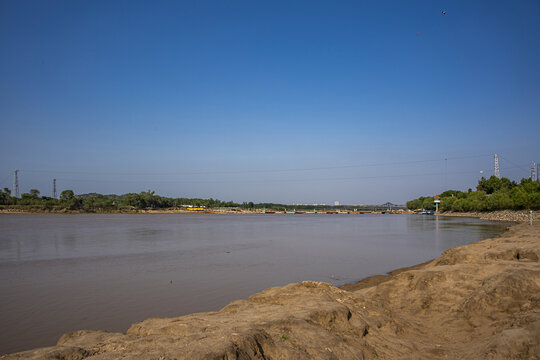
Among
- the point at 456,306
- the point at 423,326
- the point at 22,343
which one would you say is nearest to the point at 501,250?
the point at 456,306

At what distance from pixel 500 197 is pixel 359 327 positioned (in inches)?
4144

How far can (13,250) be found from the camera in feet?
79.0

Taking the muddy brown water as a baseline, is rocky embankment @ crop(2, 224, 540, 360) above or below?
above

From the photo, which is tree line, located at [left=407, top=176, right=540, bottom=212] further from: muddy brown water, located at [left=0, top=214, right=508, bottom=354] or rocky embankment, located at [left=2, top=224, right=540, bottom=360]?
rocky embankment, located at [left=2, top=224, right=540, bottom=360]

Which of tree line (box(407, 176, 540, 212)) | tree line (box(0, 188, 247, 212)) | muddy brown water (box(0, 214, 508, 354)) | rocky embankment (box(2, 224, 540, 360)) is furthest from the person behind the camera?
tree line (box(0, 188, 247, 212))

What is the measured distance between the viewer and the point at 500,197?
92.4 meters

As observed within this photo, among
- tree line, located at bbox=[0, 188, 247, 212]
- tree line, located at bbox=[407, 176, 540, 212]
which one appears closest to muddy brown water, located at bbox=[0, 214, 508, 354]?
tree line, located at bbox=[407, 176, 540, 212]

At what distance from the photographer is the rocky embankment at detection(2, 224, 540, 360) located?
486 cm

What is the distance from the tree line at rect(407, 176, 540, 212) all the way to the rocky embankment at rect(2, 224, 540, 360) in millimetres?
81315

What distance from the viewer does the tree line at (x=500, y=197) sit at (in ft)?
251

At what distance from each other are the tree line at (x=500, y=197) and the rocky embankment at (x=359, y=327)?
267 ft

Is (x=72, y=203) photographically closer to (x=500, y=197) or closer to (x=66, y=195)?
(x=66, y=195)

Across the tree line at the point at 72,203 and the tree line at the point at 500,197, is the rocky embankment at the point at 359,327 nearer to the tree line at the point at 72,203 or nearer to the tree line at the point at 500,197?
the tree line at the point at 500,197

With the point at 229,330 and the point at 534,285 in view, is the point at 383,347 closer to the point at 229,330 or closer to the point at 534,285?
the point at 229,330
